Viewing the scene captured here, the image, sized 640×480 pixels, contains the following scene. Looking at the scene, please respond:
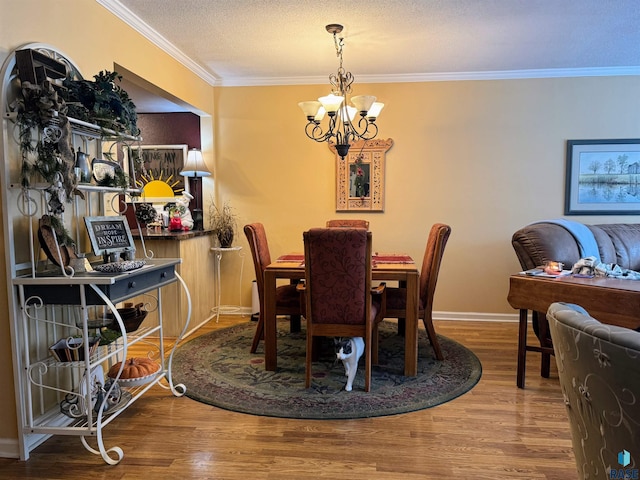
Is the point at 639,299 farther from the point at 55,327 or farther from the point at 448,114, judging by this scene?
the point at 55,327

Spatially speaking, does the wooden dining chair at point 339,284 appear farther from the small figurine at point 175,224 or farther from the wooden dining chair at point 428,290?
the small figurine at point 175,224

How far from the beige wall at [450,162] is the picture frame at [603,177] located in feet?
0.27

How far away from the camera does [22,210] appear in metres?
1.98

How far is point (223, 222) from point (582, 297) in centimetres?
337

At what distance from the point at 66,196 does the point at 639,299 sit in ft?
9.54

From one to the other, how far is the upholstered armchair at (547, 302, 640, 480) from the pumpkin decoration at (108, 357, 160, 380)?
218 cm

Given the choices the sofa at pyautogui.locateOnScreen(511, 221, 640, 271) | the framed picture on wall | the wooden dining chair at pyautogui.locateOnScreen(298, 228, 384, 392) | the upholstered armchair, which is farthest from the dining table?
the framed picture on wall

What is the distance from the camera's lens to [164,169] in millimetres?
5230

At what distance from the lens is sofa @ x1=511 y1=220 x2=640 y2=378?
3.10m

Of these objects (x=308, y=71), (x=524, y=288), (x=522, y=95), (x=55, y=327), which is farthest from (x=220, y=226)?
(x=522, y=95)

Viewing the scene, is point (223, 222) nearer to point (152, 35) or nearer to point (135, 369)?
point (152, 35)

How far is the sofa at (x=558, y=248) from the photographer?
10.2 ft

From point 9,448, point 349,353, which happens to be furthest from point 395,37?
point 9,448

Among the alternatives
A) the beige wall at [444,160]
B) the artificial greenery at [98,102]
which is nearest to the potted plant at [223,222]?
the beige wall at [444,160]
